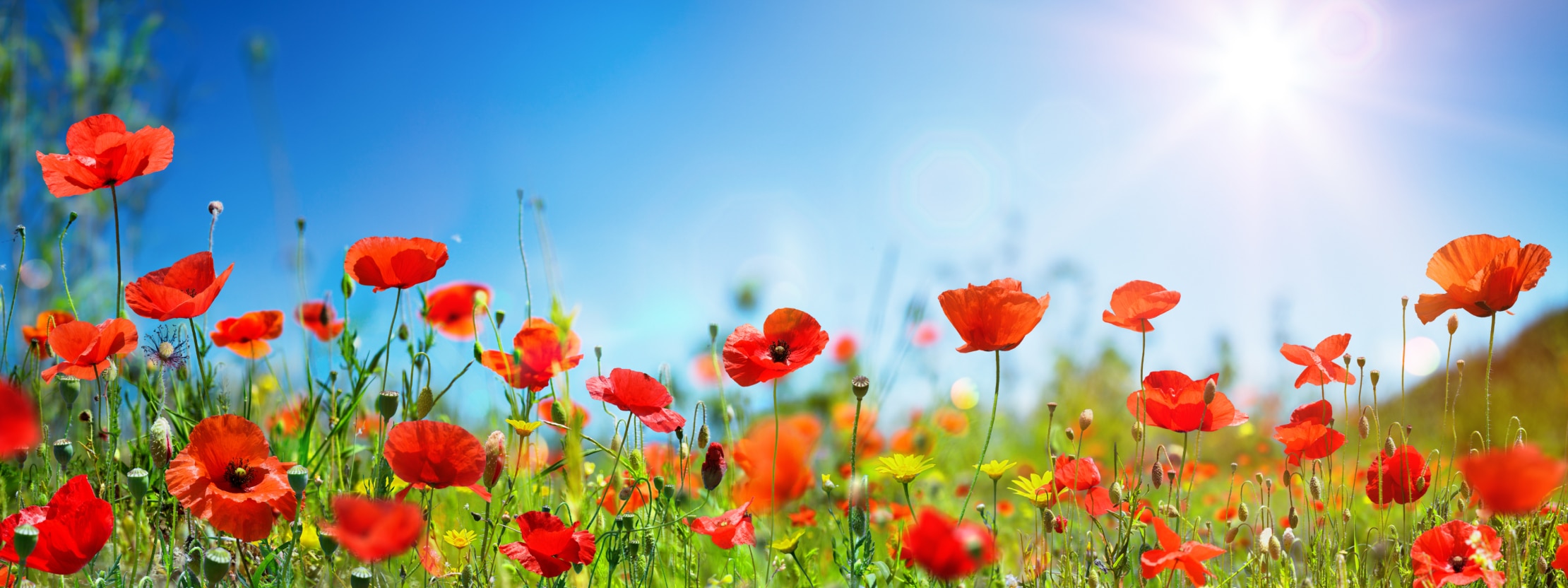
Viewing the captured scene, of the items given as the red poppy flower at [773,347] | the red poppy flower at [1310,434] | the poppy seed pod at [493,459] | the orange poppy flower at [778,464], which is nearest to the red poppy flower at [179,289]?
the poppy seed pod at [493,459]

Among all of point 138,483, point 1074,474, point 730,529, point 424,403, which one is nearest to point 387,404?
point 424,403

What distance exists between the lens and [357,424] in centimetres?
201

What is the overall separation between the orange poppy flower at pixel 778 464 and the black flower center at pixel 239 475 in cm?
77

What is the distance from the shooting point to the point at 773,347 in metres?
1.38

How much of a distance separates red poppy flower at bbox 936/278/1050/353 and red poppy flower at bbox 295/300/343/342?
1459 millimetres

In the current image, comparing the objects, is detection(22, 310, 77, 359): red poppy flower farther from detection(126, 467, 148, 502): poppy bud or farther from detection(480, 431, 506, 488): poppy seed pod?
detection(480, 431, 506, 488): poppy seed pod

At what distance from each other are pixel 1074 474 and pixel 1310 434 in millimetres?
417

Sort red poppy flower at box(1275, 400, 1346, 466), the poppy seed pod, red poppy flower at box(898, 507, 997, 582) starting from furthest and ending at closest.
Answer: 1. red poppy flower at box(1275, 400, 1346, 466)
2. the poppy seed pod
3. red poppy flower at box(898, 507, 997, 582)

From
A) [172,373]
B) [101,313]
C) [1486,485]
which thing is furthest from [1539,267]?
[101,313]

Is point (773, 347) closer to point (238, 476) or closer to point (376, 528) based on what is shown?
point (376, 528)

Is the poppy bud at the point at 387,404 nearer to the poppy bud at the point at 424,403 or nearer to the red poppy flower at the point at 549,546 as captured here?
the poppy bud at the point at 424,403

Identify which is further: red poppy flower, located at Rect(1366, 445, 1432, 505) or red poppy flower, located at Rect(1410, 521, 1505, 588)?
red poppy flower, located at Rect(1366, 445, 1432, 505)

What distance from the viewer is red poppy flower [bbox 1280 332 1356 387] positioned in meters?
1.46

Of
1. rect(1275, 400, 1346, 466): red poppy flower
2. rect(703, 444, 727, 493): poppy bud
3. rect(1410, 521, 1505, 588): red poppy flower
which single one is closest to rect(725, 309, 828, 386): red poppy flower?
rect(703, 444, 727, 493): poppy bud
